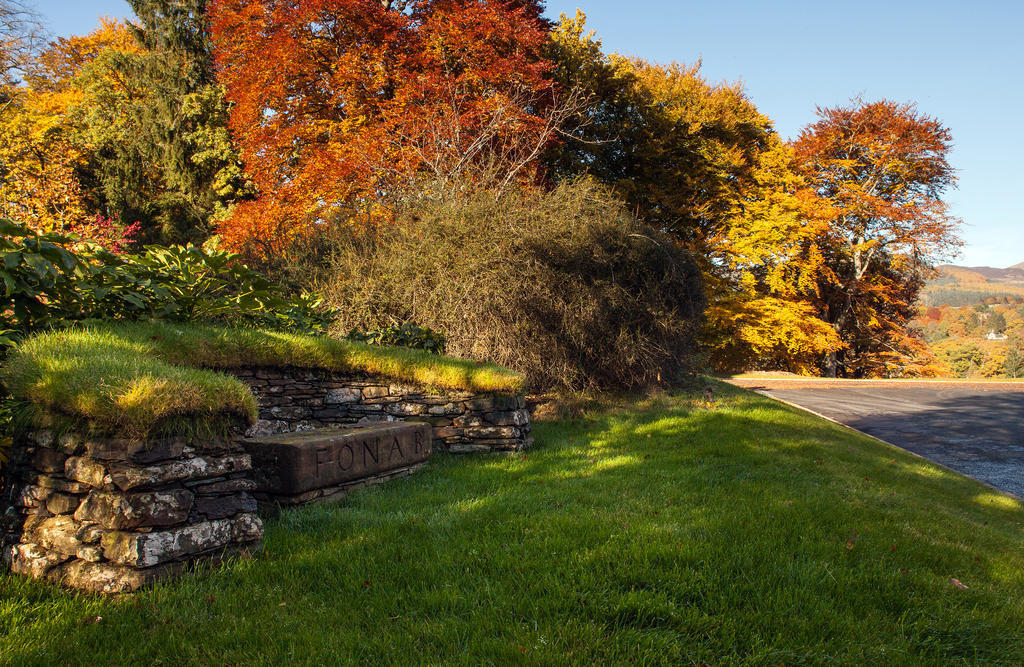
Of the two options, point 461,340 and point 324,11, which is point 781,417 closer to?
point 461,340

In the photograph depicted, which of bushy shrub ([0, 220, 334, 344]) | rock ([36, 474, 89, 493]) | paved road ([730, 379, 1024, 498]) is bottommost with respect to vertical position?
paved road ([730, 379, 1024, 498])

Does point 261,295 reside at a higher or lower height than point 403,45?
lower

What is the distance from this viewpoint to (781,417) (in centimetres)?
842

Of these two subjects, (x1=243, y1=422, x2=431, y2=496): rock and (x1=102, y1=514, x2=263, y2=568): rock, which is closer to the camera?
(x1=102, y1=514, x2=263, y2=568): rock

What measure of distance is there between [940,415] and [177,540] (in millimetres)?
14259

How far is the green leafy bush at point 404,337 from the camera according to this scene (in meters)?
7.50

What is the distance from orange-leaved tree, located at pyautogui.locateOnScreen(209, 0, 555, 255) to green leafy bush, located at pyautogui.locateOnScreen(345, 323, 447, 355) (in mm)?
4509

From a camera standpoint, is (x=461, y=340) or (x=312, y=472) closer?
(x=312, y=472)

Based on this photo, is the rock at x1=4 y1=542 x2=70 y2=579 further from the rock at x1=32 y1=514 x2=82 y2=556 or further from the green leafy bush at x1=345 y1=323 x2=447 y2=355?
the green leafy bush at x1=345 y1=323 x2=447 y2=355

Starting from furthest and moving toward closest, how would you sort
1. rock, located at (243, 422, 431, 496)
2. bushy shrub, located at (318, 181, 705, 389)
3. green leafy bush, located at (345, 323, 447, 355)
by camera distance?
bushy shrub, located at (318, 181, 705, 389) → green leafy bush, located at (345, 323, 447, 355) → rock, located at (243, 422, 431, 496)

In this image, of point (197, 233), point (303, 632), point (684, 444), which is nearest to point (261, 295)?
point (303, 632)

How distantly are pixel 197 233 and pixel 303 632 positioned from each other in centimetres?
1981

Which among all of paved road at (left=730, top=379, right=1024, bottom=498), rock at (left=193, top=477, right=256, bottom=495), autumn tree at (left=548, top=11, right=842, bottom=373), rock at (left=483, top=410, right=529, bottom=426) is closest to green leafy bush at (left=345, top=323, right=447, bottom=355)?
rock at (left=483, top=410, right=529, bottom=426)

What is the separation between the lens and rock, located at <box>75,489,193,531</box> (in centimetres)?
271
